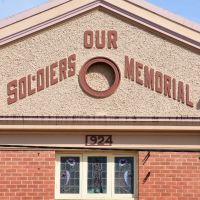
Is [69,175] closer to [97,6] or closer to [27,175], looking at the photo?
[27,175]

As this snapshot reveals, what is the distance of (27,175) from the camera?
988 centimetres

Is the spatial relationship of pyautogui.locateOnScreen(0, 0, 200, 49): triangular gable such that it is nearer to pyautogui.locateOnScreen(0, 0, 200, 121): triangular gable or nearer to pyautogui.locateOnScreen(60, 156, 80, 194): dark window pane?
pyautogui.locateOnScreen(0, 0, 200, 121): triangular gable

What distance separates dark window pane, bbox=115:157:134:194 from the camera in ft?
32.9

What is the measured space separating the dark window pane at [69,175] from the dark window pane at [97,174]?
280 millimetres

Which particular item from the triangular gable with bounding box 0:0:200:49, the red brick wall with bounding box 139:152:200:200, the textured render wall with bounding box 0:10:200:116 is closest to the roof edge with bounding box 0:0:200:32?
the triangular gable with bounding box 0:0:200:49

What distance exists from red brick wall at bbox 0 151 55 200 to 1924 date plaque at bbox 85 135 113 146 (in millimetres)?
839

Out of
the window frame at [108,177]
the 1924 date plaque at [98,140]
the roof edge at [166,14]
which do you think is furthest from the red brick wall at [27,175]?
the roof edge at [166,14]

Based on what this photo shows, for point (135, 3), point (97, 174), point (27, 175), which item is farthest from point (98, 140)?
point (135, 3)

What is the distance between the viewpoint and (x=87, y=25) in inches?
405

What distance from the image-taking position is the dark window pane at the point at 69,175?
10.1m

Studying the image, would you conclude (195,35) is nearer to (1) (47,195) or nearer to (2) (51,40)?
(2) (51,40)

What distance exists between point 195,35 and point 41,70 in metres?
3.55

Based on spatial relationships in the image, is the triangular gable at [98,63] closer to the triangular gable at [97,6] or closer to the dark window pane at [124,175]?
the triangular gable at [97,6]

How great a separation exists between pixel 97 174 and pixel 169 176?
1.61 meters
